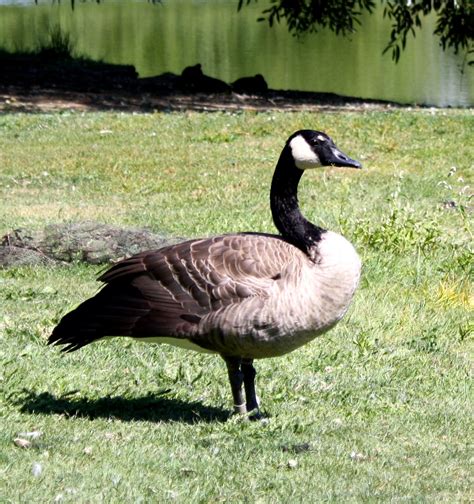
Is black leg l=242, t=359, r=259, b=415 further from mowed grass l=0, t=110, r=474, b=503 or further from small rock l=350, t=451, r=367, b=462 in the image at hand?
small rock l=350, t=451, r=367, b=462

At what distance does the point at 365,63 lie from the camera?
33438 mm

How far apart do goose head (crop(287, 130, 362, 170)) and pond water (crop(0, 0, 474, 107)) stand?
17821 mm

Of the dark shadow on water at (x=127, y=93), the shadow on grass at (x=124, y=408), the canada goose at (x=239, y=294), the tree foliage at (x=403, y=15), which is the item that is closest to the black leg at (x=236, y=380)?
the canada goose at (x=239, y=294)

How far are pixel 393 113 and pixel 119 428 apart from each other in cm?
1246

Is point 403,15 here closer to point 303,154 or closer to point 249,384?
point 303,154

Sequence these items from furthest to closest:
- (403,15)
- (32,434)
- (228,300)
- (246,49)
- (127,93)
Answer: (246,49) → (403,15) → (127,93) → (228,300) → (32,434)

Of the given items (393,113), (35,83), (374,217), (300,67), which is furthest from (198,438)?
(300,67)

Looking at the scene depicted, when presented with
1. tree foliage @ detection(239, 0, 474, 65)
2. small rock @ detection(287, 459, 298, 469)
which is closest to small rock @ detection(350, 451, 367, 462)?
small rock @ detection(287, 459, 298, 469)

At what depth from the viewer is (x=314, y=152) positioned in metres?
5.59

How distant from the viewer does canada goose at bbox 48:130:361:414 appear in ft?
17.2

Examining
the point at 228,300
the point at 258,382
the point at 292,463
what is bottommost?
the point at 258,382

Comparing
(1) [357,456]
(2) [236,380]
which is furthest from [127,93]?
(1) [357,456]

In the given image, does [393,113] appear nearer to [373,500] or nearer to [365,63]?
[373,500]

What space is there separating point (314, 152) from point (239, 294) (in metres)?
0.87
